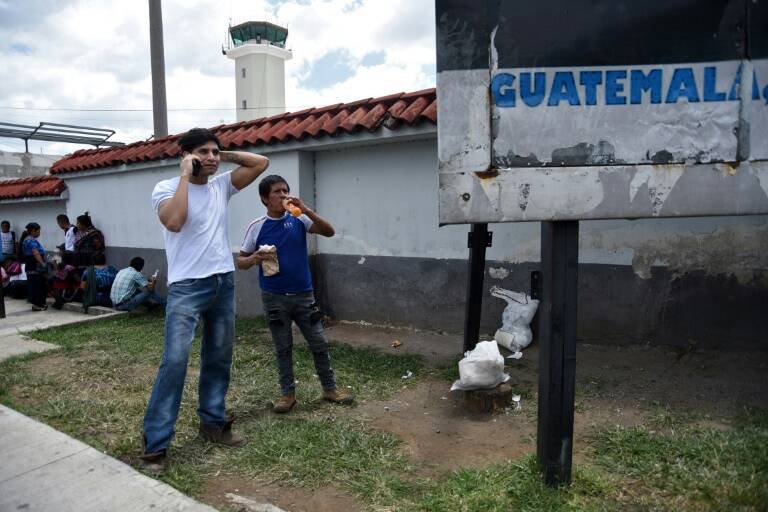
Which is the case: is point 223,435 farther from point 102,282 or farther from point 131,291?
point 102,282

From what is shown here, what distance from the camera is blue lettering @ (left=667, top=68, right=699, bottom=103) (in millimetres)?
2436

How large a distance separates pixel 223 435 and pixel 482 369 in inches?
71.1

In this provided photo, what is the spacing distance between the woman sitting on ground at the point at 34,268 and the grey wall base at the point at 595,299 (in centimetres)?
528

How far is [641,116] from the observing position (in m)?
2.47

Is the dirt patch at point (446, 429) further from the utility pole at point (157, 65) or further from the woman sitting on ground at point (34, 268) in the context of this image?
the utility pole at point (157, 65)

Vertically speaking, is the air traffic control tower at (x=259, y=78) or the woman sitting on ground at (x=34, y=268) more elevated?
the air traffic control tower at (x=259, y=78)

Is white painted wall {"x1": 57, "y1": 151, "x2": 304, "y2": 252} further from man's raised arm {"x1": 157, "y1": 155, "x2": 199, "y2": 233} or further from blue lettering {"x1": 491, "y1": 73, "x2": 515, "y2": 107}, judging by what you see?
blue lettering {"x1": 491, "y1": 73, "x2": 515, "y2": 107}

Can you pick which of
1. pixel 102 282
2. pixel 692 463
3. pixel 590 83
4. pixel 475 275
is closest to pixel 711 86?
pixel 590 83

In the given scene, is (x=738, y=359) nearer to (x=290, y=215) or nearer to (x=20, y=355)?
(x=290, y=215)

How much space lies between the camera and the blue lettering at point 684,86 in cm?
244

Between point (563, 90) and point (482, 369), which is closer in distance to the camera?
point (563, 90)

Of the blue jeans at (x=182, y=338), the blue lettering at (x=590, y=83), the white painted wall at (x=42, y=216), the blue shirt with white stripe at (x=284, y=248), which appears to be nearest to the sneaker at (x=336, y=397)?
the blue shirt with white stripe at (x=284, y=248)

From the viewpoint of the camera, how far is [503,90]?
2500mm

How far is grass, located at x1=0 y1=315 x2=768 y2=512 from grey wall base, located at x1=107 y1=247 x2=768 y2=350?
1.22 metres
